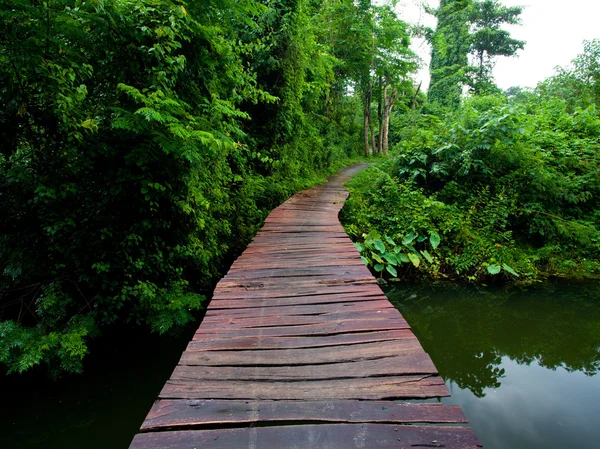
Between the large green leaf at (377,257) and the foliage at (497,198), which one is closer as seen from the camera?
the large green leaf at (377,257)

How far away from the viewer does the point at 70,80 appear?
243cm

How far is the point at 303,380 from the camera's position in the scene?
1.54 meters

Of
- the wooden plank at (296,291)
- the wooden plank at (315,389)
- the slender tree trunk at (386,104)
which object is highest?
the slender tree trunk at (386,104)

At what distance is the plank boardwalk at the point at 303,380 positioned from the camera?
121 cm

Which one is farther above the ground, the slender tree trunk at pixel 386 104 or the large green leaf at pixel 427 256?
the slender tree trunk at pixel 386 104

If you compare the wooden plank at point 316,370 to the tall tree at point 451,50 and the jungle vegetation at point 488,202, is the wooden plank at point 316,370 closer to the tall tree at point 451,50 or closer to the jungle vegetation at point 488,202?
the jungle vegetation at point 488,202

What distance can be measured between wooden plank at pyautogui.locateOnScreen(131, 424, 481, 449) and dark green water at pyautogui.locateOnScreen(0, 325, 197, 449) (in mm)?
1786

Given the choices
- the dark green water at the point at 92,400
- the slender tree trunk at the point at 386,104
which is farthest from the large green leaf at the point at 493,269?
the slender tree trunk at the point at 386,104

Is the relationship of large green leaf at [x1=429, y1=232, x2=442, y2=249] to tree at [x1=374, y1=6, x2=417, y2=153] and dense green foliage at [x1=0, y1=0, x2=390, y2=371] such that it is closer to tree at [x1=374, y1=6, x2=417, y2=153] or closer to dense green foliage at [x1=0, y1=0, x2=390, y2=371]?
dense green foliage at [x1=0, y1=0, x2=390, y2=371]

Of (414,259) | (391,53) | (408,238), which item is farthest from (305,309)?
(391,53)

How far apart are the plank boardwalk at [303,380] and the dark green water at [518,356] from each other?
68.3 inches

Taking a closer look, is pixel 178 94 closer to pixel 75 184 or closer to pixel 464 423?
pixel 75 184

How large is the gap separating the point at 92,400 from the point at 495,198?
815 cm

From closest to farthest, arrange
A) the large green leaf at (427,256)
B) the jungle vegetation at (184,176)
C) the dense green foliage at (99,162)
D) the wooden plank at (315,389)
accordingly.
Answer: the wooden plank at (315,389), the dense green foliage at (99,162), the jungle vegetation at (184,176), the large green leaf at (427,256)
